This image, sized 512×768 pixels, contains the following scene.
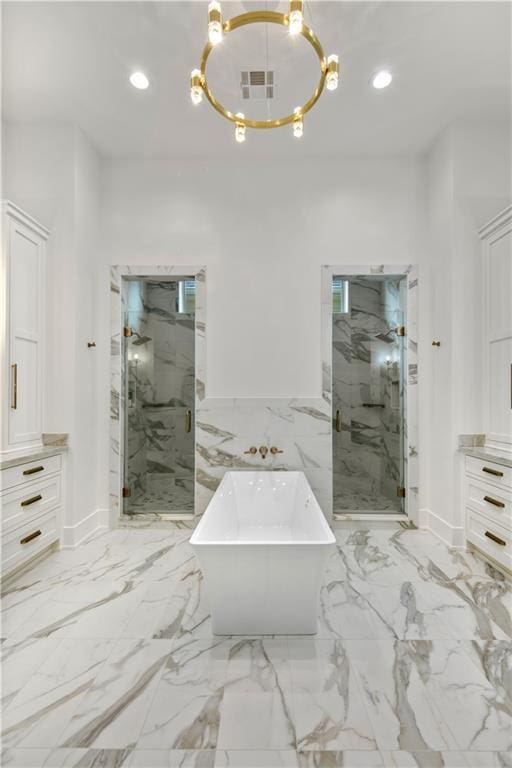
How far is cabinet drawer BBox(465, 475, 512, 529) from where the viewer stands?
2.34m

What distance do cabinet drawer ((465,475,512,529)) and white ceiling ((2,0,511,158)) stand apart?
9.30 ft

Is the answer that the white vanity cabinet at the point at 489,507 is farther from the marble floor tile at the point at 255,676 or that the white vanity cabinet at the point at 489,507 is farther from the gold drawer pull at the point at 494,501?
the marble floor tile at the point at 255,676

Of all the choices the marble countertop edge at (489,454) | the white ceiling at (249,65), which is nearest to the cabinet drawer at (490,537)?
Result: the marble countertop edge at (489,454)

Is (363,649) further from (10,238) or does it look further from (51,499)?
(10,238)

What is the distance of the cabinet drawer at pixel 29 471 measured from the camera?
2.19 meters

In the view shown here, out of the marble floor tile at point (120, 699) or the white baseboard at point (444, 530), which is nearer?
the marble floor tile at point (120, 699)

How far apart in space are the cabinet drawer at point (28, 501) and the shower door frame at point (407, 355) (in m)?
2.34

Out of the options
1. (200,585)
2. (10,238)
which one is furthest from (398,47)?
(200,585)

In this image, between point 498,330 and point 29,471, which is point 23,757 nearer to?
point 29,471

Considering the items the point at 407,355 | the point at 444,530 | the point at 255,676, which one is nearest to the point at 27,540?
the point at 255,676

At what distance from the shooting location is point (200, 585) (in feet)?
7.27

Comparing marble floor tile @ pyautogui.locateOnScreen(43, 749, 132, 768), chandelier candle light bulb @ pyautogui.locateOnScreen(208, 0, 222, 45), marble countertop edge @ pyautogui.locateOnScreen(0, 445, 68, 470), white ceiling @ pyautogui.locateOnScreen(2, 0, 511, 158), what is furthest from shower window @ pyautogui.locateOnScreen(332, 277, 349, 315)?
marble floor tile @ pyautogui.locateOnScreen(43, 749, 132, 768)

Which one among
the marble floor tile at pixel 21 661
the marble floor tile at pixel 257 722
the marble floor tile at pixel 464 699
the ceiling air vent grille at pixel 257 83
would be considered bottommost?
the marble floor tile at pixel 21 661

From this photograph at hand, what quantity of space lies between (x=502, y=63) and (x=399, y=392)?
2476 mm
